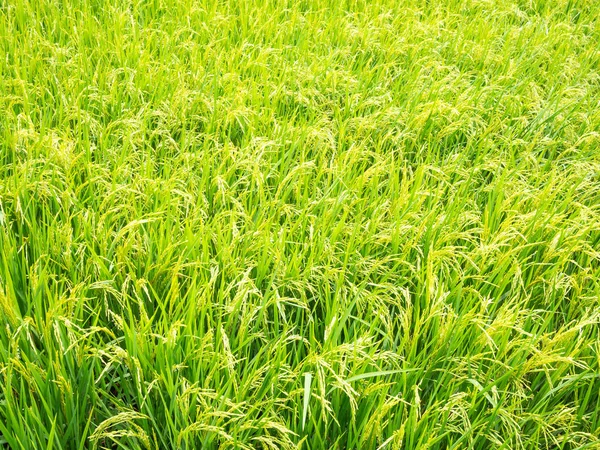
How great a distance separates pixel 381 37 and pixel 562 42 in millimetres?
1240

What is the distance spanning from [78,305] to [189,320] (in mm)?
314

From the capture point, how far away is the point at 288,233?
7.13ft

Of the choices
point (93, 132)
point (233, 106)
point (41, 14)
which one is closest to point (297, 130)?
point (233, 106)

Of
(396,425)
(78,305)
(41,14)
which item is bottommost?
(396,425)

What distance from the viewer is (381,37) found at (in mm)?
3748

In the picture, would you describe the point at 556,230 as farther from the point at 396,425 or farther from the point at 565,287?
the point at 396,425

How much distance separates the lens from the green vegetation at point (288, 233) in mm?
1583

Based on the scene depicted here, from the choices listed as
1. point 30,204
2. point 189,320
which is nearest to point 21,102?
point 30,204

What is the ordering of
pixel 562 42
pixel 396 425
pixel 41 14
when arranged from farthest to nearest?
pixel 562 42 → pixel 41 14 → pixel 396 425

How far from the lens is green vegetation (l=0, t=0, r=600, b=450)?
158 cm

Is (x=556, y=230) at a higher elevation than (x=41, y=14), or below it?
below

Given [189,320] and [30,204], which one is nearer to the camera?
[189,320]

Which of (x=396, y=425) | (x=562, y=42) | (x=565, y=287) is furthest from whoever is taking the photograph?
(x=562, y=42)

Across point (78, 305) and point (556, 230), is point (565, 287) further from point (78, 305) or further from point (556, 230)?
point (78, 305)
